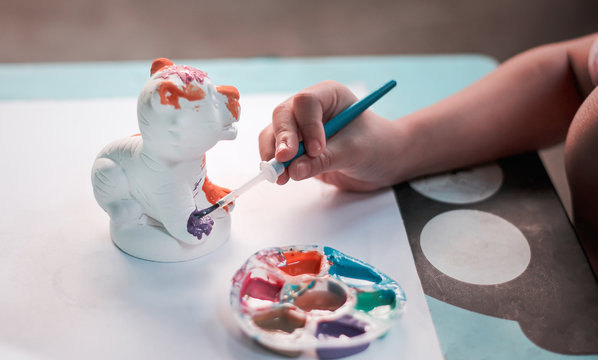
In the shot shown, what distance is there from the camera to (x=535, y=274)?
0.69 metres

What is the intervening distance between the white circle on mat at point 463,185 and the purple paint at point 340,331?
0.96 feet

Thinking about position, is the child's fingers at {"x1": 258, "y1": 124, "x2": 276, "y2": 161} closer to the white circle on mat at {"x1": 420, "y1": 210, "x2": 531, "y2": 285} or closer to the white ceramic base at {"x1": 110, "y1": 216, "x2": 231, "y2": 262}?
the white ceramic base at {"x1": 110, "y1": 216, "x2": 231, "y2": 262}

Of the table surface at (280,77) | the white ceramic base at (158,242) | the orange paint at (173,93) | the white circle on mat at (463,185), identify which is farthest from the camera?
the table surface at (280,77)

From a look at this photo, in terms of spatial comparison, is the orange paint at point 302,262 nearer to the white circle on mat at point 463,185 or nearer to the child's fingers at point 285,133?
the child's fingers at point 285,133

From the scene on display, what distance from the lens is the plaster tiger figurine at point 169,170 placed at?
57cm

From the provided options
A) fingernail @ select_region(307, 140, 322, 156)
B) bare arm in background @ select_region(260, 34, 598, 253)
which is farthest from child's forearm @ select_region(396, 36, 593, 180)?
fingernail @ select_region(307, 140, 322, 156)

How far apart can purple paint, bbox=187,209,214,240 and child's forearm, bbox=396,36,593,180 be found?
34 centimetres

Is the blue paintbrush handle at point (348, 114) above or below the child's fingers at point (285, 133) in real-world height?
below

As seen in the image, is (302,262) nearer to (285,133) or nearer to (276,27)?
(285,133)

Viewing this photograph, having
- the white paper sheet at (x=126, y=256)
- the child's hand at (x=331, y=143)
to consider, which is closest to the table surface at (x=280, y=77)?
the white paper sheet at (x=126, y=256)

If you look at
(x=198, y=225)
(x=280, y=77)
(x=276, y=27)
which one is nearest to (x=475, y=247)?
(x=198, y=225)

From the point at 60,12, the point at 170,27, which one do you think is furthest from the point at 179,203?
the point at 60,12

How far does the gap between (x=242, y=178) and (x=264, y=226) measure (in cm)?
11

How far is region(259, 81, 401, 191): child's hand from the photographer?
0.68 metres
